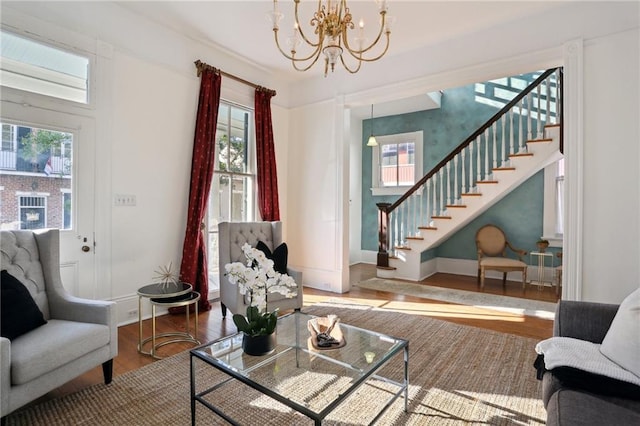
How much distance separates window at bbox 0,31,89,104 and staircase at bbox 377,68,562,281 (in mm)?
4500

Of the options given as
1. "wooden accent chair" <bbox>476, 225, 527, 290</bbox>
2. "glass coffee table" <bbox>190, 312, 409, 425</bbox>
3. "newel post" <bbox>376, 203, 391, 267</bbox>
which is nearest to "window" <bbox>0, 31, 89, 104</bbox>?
"glass coffee table" <bbox>190, 312, 409, 425</bbox>

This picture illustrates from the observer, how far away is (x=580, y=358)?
1455 millimetres

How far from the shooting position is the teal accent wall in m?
5.37

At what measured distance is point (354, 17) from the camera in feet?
11.1

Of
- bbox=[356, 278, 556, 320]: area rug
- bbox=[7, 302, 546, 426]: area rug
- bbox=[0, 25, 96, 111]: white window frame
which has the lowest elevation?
bbox=[7, 302, 546, 426]: area rug

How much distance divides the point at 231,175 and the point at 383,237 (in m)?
2.87

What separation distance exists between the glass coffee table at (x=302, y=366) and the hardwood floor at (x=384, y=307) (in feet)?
2.69

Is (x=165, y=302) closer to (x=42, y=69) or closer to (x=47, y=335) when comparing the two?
(x=47, y=335)

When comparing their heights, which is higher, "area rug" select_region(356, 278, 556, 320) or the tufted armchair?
the tufted armchair

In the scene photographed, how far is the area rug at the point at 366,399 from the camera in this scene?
183 centimetres

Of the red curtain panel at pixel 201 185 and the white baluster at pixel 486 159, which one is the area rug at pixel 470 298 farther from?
the red curtain panel at pixel 201 185

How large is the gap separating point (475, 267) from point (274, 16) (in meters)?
5.27

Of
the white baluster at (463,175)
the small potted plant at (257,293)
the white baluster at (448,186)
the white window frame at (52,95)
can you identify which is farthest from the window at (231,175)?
the white baluster at (463,175)

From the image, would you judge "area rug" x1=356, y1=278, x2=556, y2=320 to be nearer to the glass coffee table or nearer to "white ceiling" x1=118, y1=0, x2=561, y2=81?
the glass coffee table
